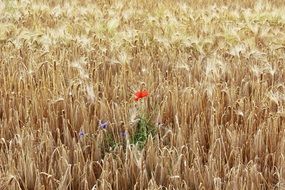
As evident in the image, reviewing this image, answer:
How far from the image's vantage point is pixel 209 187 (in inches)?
68.5

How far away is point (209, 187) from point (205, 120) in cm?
61

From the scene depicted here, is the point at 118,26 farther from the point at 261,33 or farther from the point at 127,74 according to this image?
the point at 127,74

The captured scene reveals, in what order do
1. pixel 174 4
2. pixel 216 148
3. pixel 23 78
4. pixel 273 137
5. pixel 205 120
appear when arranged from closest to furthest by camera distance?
pixel 216 148, pixel 273 137, pixel 205 120, pixel 23 78, pixel 174 4

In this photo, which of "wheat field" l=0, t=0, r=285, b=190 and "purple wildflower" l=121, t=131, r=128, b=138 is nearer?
"wheat field" l=0, t=0, r=285, b=190

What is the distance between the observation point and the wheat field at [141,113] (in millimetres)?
1776

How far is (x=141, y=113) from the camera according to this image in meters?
2.31

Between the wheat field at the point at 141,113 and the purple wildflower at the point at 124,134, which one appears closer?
the wheat field at the point at 141,113

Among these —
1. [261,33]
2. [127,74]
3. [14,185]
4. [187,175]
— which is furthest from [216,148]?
[261,33]

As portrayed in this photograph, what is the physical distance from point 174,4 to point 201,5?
1.41 ft

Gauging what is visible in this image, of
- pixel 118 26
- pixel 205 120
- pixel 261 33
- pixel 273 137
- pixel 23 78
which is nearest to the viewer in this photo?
pixel 273 137

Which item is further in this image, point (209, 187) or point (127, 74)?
point (127, 74)

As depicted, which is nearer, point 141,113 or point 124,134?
point 124,134

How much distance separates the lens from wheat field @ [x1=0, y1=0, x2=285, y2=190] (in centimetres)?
178

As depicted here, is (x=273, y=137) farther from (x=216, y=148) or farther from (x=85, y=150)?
(x=85, y=150)
